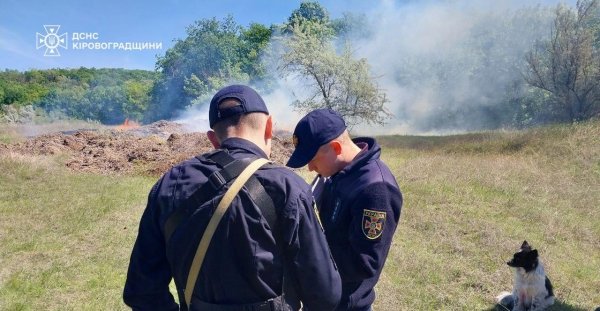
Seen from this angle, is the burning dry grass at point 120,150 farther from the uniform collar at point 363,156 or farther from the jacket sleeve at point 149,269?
the jacket sleeve at point 149,269

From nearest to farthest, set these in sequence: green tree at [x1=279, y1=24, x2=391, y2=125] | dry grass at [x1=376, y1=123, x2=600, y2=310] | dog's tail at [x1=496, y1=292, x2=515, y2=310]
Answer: dog's tail at [x1=496, y1=292, x2=515, y2=310], dry grass at [x1=376, y1=123, x2=600, y2=310], green tree at [x1=279, y1=24, x2=391, y2=125]

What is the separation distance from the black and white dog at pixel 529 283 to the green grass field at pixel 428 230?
1.24ft

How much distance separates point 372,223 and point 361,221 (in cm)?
5

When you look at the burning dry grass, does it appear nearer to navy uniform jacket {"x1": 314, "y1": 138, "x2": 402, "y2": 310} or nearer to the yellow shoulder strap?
navy uniform jacket {"x1": 314, "y1": 138, "x2": 402, "y2": 310}

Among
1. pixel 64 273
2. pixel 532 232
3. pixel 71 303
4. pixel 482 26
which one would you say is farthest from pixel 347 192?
pixel 482 26

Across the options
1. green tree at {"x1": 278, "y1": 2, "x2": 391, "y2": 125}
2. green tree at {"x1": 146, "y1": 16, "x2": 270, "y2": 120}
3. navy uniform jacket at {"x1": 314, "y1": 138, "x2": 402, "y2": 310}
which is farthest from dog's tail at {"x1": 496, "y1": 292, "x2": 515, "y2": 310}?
green tree at {"x1": 146, "y1": 16, "x2": 270, "y2": 120}

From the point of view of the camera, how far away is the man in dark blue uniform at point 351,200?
1784mm

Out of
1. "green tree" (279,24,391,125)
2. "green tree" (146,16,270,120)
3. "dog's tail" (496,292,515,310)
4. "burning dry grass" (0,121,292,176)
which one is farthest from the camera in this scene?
"green tree" (146,16,270,120)

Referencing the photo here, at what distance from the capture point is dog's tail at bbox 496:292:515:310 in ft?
14.1

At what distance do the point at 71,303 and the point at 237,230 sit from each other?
3.89m

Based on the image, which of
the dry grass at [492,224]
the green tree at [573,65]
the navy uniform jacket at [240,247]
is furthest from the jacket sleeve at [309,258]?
the green tree at [573,65]

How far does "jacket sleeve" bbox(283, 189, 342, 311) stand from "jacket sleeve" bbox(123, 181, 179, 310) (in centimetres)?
47

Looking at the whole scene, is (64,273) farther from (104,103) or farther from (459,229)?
(104,103)

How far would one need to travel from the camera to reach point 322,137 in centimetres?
191
